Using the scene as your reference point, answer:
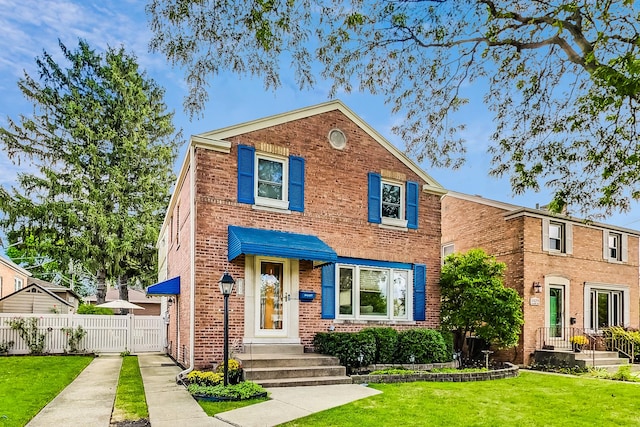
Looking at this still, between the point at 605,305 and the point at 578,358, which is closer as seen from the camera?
the point at 578,358

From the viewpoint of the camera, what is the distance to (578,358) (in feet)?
53.3

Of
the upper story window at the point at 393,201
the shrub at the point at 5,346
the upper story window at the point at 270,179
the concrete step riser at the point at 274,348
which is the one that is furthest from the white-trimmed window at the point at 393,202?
the shrub at the point at 5,346

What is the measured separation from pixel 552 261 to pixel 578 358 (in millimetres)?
3599

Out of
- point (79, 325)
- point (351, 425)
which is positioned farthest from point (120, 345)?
A: point (351, 425)

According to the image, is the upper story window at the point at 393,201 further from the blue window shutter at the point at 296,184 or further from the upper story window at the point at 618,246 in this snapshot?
the upper story window at the point at 618,246

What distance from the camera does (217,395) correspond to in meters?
8.97

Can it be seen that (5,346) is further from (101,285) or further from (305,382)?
(101,285)

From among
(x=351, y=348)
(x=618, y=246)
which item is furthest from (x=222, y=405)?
(x=618, y=246)

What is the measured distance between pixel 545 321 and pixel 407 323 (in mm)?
6224

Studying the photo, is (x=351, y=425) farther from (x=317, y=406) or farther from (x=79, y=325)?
(x=79, y=325)

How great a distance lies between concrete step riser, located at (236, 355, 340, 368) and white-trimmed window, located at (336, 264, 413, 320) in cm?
205

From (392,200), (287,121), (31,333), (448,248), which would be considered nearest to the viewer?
(287,121)

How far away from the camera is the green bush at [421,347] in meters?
13.1

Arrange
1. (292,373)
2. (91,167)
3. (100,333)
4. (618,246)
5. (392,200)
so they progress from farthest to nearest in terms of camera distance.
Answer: (91,167) < (618,246) < (100,333) < (392,200) < (292,373)
